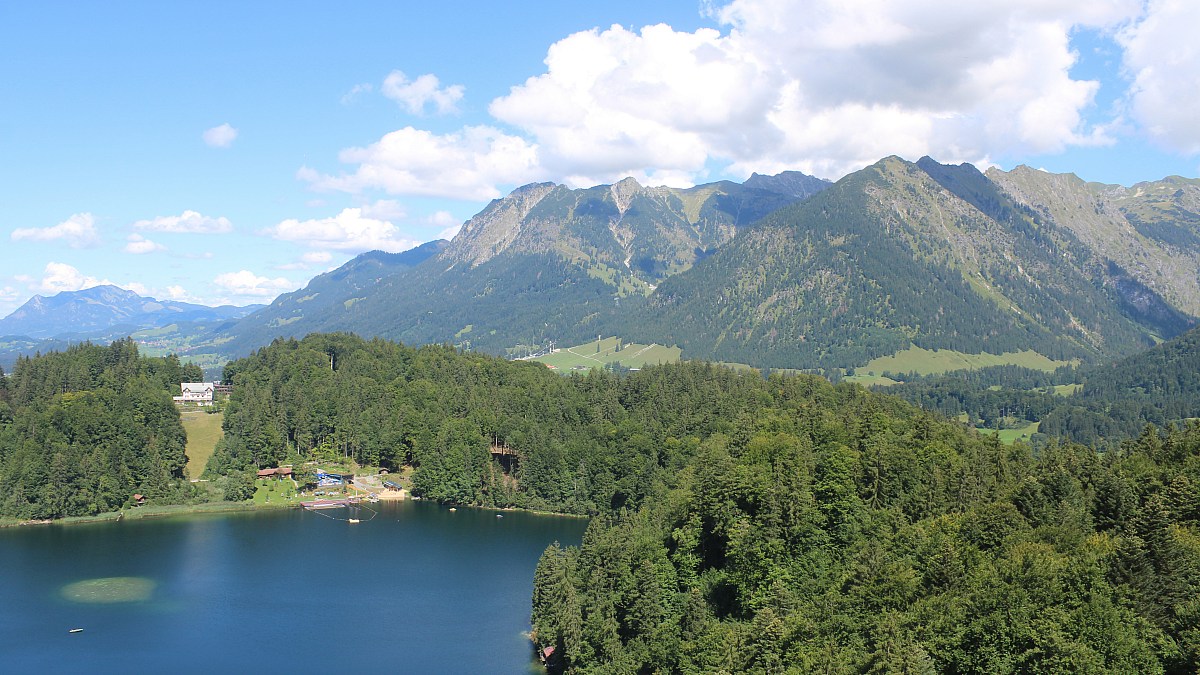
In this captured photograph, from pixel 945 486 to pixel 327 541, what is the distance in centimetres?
6276

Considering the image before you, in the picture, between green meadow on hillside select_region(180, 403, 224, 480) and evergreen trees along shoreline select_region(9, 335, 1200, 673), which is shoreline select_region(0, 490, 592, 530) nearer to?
evergreen trees along shoreline select_region(9, 335, 1200, 673)

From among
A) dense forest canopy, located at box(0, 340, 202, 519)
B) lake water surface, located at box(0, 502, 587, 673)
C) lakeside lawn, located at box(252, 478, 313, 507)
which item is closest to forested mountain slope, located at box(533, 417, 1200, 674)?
lake water surface, located at box(0, 502, 587, 673)

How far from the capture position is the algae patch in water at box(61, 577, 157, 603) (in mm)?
73750

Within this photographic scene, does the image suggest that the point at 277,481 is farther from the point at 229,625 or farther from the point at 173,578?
the point at 229,625

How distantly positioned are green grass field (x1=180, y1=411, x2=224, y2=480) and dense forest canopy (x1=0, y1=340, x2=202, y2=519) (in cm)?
186

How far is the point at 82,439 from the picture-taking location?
4405 inches

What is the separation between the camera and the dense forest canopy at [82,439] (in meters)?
103

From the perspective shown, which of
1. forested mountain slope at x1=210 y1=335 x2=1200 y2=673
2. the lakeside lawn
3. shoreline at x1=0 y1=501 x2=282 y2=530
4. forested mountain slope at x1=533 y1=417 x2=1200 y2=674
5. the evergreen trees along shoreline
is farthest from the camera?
the lakeside lawn

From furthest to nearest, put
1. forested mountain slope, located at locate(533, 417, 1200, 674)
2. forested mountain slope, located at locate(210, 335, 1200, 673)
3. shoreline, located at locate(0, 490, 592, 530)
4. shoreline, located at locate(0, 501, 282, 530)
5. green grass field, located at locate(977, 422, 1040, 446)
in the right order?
1. green grass field, located at locate(977, 422, 1040, 446)
2. shoreline, located at locate(0, 490, 592, 530)
3. shoreline, located at locate(0, 501, 282, 530)
4. forested mountain slope, located at locate(210, 335, 1200, 673)
5. forested mountain slope, located at locate(533, 417, 1200, 674)

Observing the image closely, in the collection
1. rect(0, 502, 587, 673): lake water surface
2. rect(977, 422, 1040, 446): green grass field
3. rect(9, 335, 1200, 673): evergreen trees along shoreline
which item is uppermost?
rect(9, 335, 1200, 673): evergreen trees along shoreline

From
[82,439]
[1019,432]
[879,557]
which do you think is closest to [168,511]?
[82,439]

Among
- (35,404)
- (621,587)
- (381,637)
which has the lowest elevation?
(381,637)

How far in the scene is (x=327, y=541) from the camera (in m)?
94.4

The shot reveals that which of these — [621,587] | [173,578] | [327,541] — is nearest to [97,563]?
→ [173,578]
